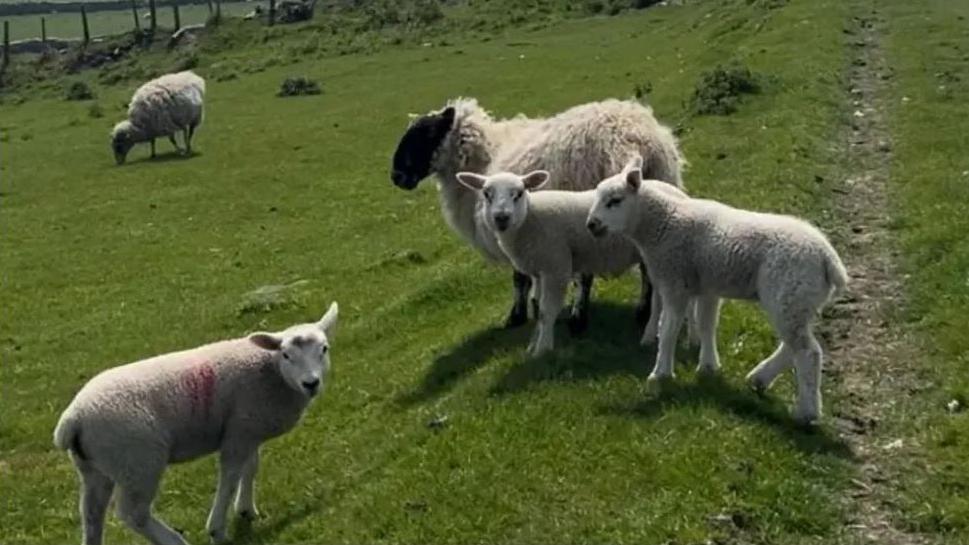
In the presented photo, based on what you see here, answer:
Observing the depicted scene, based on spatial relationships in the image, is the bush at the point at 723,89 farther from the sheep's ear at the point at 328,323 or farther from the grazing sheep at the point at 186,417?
the grazing sheep at the point at 186,417

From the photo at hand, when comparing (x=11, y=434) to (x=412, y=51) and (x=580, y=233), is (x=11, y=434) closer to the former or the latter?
(x=580, y=233)

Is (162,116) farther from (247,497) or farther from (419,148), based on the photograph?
(247,497)

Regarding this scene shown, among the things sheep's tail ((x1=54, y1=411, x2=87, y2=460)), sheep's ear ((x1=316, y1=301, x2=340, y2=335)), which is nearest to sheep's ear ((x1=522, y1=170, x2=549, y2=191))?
→ sheep's ear ((x1=316, y1=301, x2=340, y2=335))

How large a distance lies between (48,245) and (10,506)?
677 inches

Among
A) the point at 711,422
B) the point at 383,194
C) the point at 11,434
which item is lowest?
the point at 383,194

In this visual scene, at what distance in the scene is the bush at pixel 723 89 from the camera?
1133 inches

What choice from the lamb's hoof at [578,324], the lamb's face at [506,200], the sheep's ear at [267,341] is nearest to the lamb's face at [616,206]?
the lamb's face at [506,200]

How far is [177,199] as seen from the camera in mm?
32438

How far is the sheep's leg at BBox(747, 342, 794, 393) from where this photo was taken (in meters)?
10.7

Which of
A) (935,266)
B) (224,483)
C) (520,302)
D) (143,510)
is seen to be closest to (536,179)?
(520,302)

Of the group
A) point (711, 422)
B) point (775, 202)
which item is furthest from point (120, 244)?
point (711, 422)

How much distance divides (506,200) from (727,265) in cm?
273

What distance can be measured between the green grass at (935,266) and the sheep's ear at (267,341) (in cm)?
496

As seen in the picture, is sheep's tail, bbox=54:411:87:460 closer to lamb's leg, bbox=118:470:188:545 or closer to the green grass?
lamb's leg, bbox=118:470:188:545
